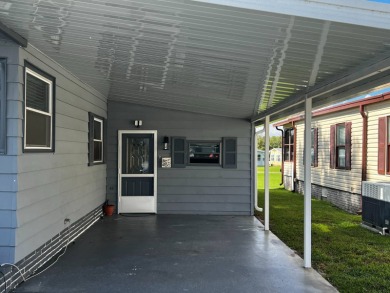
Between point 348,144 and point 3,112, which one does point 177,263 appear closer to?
point 3,112

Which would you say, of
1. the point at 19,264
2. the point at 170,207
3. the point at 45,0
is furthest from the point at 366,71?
the point at 170,207

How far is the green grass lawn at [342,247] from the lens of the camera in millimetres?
3951

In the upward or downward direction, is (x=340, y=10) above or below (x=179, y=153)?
above

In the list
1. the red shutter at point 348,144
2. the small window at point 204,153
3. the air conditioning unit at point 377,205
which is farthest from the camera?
the red shutter at point 348,144

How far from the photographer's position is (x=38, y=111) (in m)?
4.12

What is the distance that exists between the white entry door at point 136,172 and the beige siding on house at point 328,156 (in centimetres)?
503

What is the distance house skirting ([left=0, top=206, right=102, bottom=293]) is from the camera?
11.1 feet

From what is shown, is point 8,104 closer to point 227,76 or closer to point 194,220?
point 227,76

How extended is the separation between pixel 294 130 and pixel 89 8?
11.5 metres

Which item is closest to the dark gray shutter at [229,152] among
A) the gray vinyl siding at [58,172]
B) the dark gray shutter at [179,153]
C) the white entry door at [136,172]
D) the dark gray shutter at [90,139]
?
the dark gray shutter at [179,153]

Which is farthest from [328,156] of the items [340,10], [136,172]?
[340,10]

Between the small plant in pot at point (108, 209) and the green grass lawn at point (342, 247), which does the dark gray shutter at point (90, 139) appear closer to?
the small plant in pot at point (108, 209)

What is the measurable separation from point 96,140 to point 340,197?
22.0 feet

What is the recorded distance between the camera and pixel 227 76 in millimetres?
4418
